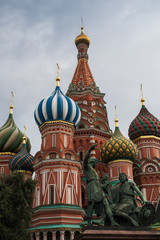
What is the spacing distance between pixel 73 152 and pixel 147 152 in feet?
31.2

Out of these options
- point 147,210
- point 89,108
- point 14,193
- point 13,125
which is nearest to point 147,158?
point 89,108

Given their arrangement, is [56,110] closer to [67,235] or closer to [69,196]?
[69,196]

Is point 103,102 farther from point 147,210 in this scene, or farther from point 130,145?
point 147,210

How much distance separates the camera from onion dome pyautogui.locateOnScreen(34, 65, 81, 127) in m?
24.6

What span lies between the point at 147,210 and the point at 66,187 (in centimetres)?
1379

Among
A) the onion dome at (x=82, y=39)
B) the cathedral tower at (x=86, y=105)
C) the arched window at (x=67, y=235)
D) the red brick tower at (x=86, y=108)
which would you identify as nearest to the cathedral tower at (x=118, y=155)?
the red brick tower at (x=86, y=108)

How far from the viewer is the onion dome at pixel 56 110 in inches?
968

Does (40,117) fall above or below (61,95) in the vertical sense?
below

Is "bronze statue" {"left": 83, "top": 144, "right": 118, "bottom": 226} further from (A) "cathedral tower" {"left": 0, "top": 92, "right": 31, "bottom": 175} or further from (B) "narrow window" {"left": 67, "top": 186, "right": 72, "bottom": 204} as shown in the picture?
(A) "cathedral tower" {"left": 0, "top": 92, "right": 31, "bottom": 175}

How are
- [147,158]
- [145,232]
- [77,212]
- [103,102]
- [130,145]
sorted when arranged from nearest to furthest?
[145,232], [77,212], [130,145], [147,158], [103,102]

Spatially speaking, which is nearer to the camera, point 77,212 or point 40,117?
point 77,212

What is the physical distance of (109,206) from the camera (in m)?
8.49

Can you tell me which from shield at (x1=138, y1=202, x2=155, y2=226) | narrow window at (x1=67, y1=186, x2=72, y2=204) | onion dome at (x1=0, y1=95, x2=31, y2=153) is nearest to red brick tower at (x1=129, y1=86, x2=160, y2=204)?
narrow window at (x1=67, y1=186, x2=72, y2=204)

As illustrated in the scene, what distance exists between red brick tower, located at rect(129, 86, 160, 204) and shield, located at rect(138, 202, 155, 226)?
19698 millimetres
